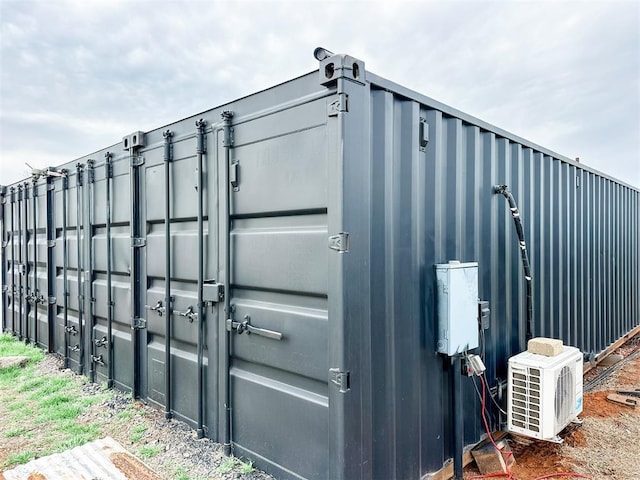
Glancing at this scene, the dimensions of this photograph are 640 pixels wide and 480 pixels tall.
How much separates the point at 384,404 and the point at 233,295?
121 centimetres

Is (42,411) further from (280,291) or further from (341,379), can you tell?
(341,379)

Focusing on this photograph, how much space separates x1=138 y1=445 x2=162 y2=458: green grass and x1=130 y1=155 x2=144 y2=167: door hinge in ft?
7.63

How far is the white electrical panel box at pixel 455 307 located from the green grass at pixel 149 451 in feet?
6.98

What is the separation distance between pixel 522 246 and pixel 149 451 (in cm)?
328

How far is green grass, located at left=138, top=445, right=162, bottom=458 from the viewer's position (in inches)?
117

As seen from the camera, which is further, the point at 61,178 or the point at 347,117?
the point at 61,178

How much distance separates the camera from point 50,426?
3.49 m

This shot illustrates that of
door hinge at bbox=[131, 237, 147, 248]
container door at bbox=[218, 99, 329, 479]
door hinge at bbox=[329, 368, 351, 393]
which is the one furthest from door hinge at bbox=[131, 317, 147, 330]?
door hinge at bbox=[329, 368, 351, 393]

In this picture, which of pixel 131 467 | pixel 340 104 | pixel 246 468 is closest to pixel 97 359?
pixel 131 467

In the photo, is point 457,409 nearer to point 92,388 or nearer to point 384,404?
point 384,404

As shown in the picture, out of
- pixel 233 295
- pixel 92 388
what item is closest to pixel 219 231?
pixel 233 295

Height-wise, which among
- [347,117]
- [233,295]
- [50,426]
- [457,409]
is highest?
[347,117]

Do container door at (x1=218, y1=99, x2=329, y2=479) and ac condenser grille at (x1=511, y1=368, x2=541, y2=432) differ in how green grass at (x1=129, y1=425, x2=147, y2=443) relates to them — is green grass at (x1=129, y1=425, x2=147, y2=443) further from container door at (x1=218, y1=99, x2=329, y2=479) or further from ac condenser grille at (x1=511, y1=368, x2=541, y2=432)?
ac condenser grille at (x1=511, y1=368, x2=541, y2=432)

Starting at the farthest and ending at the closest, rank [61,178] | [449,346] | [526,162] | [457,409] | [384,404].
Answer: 1. [61,178]
2. [526,162]
3. [457,409]
4. [449,346]
5. [384,404]
